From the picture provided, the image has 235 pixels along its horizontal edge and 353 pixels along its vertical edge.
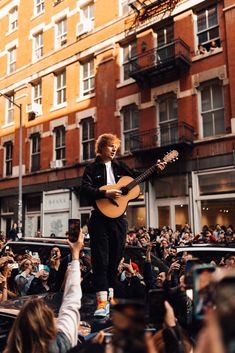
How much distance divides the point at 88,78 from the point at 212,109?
7.93 metres

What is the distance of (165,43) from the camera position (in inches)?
676

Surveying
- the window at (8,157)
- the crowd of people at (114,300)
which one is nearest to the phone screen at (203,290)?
the crowd of people at (114,300)

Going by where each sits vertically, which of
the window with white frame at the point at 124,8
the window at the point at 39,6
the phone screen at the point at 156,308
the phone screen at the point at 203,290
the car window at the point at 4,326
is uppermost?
the window at the point at 39,6

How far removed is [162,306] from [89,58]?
20.5 m

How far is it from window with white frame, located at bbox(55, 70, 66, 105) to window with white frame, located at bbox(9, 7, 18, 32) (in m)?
6.53

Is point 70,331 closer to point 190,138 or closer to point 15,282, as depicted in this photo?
point 15,282

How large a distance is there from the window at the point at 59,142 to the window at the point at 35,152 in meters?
1.51

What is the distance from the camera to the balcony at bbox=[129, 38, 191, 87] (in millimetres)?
15922

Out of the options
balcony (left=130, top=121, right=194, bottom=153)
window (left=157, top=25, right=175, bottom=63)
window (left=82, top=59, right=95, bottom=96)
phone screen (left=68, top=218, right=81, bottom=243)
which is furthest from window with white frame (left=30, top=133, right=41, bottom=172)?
phone screen (left=68, top=218, right=81, bottom=243)

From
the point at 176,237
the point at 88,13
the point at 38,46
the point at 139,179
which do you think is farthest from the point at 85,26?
the point at 139,179

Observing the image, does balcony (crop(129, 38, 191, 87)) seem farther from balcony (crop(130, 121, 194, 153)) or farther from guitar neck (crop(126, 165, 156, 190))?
guitar neck (crop(126, 165, 156, 190))

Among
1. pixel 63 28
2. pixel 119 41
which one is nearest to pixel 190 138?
pixel 119 41

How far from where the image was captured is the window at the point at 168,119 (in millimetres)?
16000

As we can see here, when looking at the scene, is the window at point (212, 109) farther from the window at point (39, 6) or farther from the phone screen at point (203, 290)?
the phone screen at point (203, 290)
